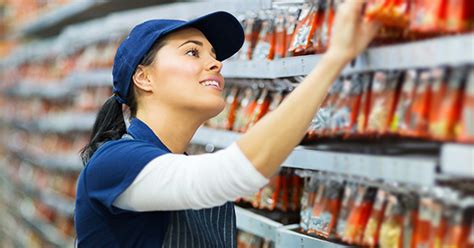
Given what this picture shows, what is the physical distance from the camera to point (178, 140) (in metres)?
2.05

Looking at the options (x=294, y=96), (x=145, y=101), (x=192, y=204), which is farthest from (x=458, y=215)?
(x=145, y=101)

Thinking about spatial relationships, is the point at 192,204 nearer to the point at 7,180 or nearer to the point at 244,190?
the point at 244,190

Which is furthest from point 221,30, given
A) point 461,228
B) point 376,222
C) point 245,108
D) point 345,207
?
point 461,228

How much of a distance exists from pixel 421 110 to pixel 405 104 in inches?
3.1

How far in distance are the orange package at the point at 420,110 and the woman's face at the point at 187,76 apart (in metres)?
0.59

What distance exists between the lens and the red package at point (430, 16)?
144 centimetres

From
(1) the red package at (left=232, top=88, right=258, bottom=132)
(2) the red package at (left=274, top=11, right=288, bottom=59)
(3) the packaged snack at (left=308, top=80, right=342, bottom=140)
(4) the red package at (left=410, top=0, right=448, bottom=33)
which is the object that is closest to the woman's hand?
(4) the red package at (left=410, top=0, right=448, bottom=33)

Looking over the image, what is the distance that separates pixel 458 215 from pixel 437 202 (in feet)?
0.24

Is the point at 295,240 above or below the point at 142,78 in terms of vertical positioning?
below

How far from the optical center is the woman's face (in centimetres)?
193

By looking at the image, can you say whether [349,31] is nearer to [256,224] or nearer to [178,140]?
[178,140]

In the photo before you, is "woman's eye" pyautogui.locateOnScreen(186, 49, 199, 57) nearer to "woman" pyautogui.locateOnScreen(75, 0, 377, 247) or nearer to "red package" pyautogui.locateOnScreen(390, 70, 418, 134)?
"woman" pyautogui.locateOnScreen(75, 0, 377, 247)

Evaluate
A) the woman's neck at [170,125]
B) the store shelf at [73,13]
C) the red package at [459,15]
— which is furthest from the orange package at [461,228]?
the store shelf at [73,13]

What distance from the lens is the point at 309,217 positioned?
2123mm
